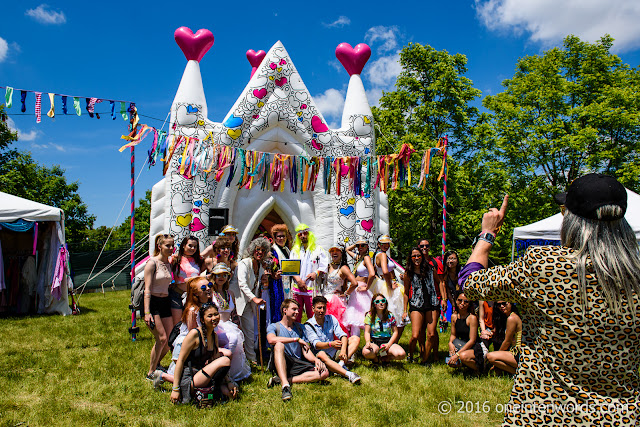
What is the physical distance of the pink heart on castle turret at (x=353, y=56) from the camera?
32.7 ft

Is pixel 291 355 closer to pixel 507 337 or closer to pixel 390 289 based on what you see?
pixel 390 289

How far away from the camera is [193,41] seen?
8.91 metres

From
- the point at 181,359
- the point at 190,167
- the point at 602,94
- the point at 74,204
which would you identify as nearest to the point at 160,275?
the point at 181,359

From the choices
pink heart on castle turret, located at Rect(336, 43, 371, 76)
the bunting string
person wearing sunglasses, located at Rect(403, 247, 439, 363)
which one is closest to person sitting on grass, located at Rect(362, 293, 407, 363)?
person wearing sunglasses, located at Rect(403, 247, 439, 363)

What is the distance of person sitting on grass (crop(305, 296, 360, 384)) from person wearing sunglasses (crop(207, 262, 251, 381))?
765mm

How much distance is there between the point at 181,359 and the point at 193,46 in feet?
23.8

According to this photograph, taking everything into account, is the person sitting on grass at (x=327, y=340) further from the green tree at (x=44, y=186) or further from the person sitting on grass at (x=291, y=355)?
the green tree at (x=44, y=186)

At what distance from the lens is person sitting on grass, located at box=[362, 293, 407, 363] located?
16.2 feet

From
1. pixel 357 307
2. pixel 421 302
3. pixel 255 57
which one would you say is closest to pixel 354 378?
pixel 357 307

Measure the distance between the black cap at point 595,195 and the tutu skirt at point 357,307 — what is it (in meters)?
4.15

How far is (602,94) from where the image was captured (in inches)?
563

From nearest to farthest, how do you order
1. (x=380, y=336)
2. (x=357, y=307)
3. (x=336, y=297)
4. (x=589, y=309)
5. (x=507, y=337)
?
(x=589, y=309)
(x=507, y=337)
(x=380, y=336)
(x=357, y=307)
(x=336, y=297)

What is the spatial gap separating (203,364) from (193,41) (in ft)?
23.8

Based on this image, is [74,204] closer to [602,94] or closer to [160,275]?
[160,275]
